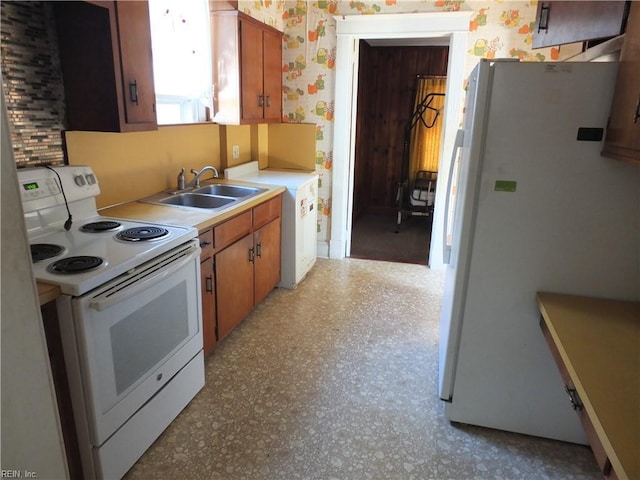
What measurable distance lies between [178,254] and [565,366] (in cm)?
154

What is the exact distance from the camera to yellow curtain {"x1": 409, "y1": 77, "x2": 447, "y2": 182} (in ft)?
18.2

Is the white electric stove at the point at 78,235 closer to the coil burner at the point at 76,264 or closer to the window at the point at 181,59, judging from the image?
the coil burner at the point at 76,264

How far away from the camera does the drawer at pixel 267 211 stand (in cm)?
288

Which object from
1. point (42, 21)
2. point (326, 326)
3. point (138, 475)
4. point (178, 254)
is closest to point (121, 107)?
point (42, 21)

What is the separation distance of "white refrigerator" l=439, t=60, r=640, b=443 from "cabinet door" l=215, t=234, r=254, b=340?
1.28 m

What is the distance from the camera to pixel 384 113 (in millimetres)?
5855

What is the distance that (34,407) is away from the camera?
1.07 metres

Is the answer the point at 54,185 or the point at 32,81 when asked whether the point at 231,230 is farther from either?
the point at 32,81

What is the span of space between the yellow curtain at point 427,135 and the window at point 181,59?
3.34 metres

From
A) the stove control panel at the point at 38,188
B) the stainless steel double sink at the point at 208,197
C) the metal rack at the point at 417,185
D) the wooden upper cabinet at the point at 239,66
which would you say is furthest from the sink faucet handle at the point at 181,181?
the metal rack at the point at 417,185

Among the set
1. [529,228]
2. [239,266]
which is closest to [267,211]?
[239,266]

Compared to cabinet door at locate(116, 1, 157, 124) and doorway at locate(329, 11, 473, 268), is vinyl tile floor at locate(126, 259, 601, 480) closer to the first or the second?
doorway at locate(329, 11, 473, 268)

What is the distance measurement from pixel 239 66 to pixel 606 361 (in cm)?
287

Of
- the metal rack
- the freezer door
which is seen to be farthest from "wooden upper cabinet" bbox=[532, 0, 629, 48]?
the metal rack
